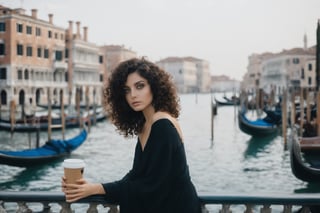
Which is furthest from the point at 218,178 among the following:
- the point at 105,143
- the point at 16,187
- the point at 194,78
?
the point at 194,78

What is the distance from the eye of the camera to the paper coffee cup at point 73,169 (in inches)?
39.0

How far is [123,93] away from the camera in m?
1.17

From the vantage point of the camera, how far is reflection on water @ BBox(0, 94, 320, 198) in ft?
20.1

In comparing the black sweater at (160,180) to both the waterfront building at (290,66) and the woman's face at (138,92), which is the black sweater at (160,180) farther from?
the waterfront building at (290,66)

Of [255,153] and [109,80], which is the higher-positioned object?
[109,80]

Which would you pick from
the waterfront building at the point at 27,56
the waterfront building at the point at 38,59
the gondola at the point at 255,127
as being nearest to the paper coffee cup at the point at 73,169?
the gondola at the point at 255,127

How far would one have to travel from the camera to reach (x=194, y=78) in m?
67.3

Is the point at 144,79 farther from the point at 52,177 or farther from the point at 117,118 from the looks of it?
the point at 52,177

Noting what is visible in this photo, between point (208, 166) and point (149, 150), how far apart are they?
6758mm

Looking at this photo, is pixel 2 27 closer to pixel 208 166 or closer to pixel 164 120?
pixel 208 166

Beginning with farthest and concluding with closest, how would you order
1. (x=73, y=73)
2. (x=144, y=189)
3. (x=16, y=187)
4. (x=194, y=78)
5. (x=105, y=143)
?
(x=194, y=78) → (x=73, y=73) → (x=105, y=143) → (x=16, y=187) → (x=144, y=189)

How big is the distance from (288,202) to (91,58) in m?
24.8

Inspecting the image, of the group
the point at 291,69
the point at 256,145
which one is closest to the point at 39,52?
the point at 256,145

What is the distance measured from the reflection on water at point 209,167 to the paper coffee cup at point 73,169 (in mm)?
4534
